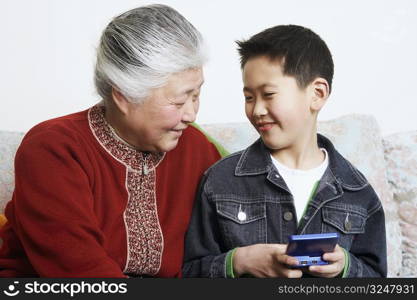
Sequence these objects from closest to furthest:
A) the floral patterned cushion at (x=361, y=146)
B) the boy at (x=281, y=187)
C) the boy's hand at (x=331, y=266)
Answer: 1. the boy's hand at (x=331, y=266)
2. the boy at (x=281, y=187)
3. the floral patterned cushion at (x=361, y=146)

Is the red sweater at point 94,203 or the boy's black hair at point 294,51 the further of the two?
the boy's black hair at point 294,51

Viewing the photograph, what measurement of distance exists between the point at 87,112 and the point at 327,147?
0.68 meters

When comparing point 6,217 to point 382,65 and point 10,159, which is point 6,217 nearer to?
point 10,159

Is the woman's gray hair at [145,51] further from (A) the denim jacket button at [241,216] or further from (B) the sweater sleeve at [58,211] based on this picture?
(A) the denim jacket button at [241,216]

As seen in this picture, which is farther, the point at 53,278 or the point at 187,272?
the point at 187,272

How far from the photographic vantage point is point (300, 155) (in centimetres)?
197

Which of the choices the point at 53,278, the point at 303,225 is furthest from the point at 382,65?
the point at 53,278

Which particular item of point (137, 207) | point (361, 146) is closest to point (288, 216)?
point (137, 207)

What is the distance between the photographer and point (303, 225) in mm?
1906

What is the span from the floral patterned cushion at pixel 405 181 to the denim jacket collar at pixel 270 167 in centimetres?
54

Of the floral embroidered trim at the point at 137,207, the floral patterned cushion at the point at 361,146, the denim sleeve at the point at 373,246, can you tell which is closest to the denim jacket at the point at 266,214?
the denim sleeve at the point at 373,246

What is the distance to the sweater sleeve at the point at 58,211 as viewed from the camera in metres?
1.73

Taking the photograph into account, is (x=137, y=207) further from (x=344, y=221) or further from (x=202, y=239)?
(x=344, y=221)

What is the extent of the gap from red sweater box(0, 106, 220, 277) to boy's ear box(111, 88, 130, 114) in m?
0.08
